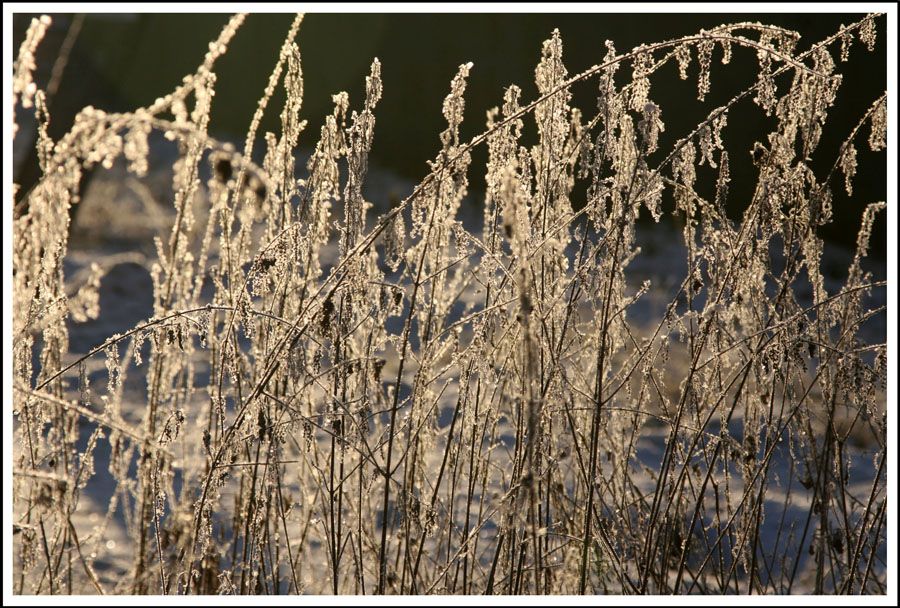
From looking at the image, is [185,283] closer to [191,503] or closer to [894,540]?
[191,503]

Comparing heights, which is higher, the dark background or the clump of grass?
the dark background

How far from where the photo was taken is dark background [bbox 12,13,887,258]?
519 cm

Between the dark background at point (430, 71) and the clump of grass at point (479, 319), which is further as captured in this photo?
the dark background at point (430, 71)

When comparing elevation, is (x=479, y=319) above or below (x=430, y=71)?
below

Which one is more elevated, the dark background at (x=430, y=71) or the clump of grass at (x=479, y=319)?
the dark background at (x=430, y=71)

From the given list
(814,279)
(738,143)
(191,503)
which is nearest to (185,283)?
(191,503)

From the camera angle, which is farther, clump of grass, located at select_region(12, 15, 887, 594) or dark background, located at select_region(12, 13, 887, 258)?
dark background, located at select_region(12, 13, 887, 258)

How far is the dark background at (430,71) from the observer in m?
5.19

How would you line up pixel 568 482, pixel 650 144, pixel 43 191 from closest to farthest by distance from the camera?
pixel 43 191, pixel 650 144, pixel 568 482

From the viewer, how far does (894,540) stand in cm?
129

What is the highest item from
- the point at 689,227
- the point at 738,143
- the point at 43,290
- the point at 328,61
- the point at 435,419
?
the point at 328,61

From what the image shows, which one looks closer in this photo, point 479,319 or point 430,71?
point 479,319

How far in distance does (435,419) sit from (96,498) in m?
1.52

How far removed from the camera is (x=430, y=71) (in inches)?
287
